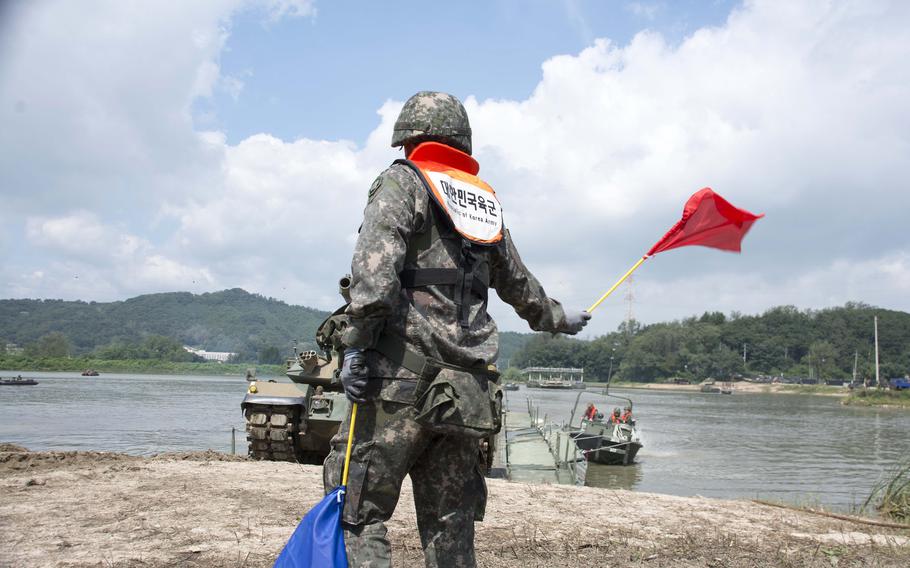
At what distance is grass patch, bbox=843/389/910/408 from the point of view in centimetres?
6712

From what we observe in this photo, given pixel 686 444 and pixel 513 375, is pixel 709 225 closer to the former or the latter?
pixel 686 444

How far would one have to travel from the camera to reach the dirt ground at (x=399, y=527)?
481cm

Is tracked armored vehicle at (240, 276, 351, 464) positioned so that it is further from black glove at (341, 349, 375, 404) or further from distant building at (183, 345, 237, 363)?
distant building at (183, 345, 237, 363)

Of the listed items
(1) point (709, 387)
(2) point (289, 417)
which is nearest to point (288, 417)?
(2) point (289, 417)

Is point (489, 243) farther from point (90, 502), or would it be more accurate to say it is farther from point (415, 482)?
point (90, 502)

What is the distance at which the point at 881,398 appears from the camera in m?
69.4

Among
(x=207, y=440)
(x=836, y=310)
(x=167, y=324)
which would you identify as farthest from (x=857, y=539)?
(x=167, y=324)

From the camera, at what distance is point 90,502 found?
259 inches

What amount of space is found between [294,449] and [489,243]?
921 cm

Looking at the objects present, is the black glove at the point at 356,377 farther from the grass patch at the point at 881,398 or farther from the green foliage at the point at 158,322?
the green foliage at the point at 158,322

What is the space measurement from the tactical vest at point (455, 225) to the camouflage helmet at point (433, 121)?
6 centimetres

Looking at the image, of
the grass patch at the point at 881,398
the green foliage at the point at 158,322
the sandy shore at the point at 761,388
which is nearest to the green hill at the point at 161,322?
the green foliage at the point at 158,322

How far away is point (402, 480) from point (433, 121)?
1569mm

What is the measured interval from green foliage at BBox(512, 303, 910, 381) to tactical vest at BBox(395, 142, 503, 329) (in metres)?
99.5
